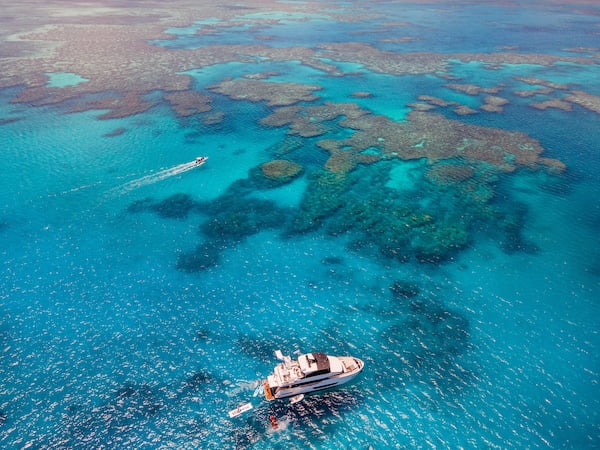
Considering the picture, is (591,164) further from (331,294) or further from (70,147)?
(70,147)

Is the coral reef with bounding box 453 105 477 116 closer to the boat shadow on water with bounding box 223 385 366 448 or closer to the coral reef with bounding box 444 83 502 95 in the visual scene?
the coral reef with bounding box 444 83 502 95

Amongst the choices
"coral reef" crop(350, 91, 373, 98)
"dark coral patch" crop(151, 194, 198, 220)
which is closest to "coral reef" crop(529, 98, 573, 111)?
"coral reef" crop(350, 91, 373, 98)

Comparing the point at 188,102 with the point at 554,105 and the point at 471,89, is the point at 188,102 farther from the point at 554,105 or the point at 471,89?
the point at 554,105

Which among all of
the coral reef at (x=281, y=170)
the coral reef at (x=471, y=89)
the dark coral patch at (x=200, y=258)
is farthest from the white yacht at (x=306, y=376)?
the coral reef at (x=471, y=89)

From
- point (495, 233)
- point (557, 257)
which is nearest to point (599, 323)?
point (557, 257)

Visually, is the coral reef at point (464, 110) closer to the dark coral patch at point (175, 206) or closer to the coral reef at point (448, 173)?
the coral reef at point (448, 173)
